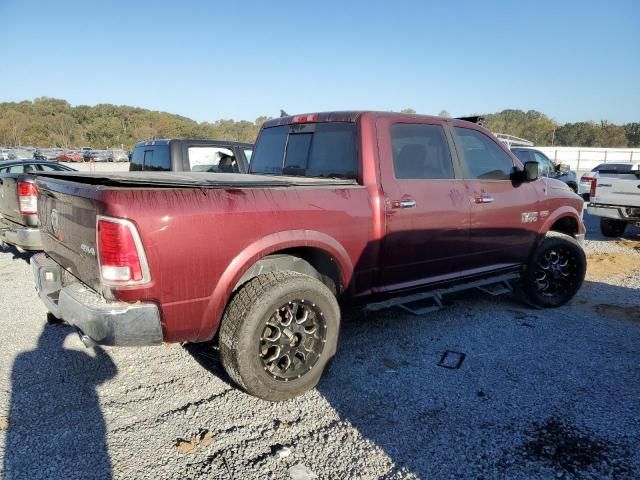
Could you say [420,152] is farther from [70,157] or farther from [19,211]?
[70,157]

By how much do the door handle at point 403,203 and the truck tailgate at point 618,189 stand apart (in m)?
6.98

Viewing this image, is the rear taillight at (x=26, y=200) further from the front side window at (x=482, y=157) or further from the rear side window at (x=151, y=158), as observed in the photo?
the front side window at (x=482, y=157)

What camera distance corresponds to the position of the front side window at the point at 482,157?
4156 millimetres

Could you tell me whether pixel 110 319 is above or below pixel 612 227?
above

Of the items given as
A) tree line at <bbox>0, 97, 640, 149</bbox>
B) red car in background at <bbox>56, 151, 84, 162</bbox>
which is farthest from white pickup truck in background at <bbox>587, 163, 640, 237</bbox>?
tree line at <bbox>0, 97, 640, 149</bbox>

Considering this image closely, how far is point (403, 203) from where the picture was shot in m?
3.54

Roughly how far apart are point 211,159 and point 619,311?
18.9 ft

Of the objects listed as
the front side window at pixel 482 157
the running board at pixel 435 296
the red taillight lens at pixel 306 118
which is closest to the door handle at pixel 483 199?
the front side window at pixel 482 157

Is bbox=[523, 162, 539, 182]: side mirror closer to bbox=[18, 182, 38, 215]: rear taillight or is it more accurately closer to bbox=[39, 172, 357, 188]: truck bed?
bbox=[39, 172, 357, 188]: truck bed

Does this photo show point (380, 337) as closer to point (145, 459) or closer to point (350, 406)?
point (350, 406)

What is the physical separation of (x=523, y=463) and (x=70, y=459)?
7.93 ft

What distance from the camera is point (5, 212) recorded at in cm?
618

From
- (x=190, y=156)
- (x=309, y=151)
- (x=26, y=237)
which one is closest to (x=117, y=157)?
(x=190, y=156)

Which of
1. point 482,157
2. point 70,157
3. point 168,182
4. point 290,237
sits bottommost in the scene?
point 290,237
